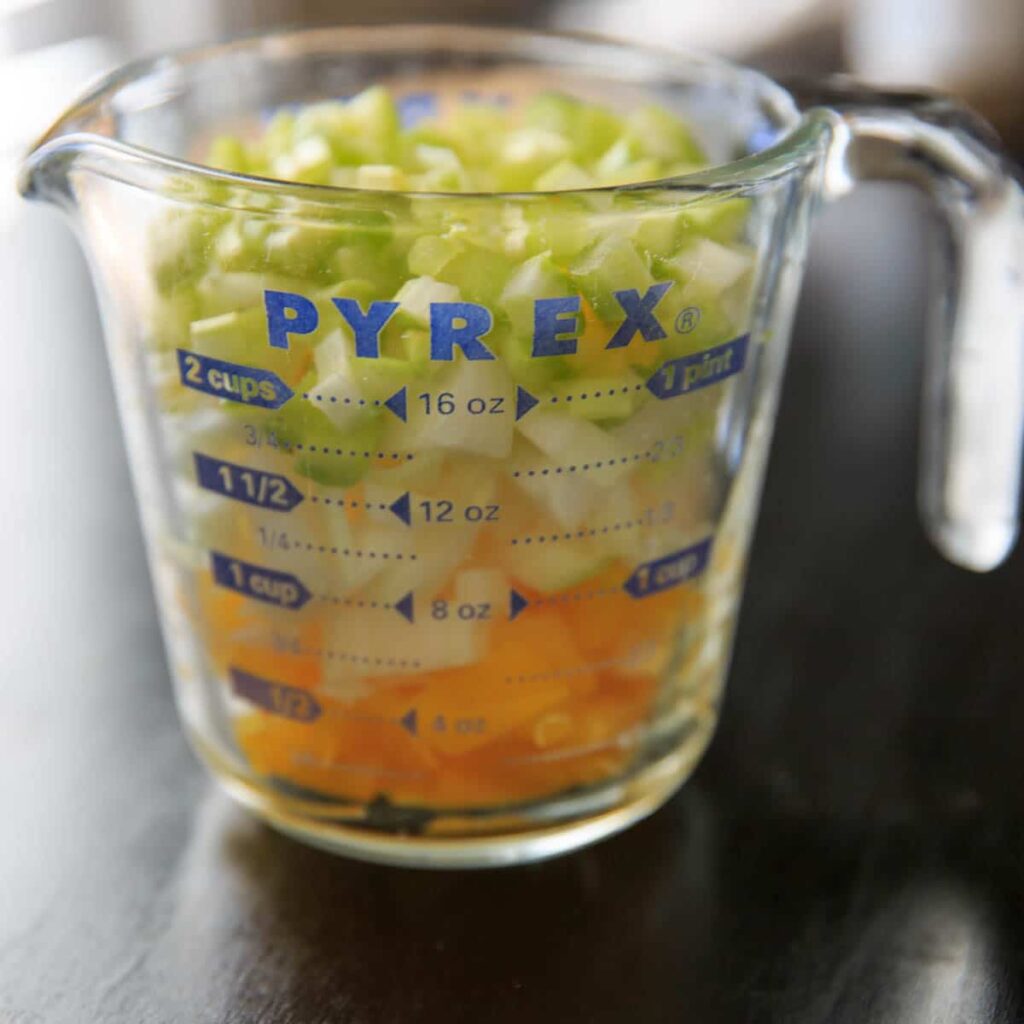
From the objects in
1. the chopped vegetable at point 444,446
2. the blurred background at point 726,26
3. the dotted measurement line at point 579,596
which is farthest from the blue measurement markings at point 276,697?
the blurred background at point 726,26

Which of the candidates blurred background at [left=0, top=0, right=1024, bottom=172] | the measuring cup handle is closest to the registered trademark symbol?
the measuring cup handle

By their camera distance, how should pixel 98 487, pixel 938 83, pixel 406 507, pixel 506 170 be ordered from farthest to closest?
pixel 938 83
pixel 98 487
pixel 506 170
pixel 406 507

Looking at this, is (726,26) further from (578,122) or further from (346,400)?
(346,400)

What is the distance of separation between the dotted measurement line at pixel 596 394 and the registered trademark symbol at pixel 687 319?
0.03m

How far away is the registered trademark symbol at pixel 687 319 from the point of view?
1.81 ft

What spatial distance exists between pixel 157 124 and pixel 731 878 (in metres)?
0.42

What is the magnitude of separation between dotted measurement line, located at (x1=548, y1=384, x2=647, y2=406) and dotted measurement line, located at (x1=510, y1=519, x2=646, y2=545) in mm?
56

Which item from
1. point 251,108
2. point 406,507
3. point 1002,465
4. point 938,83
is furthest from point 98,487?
point 938,83

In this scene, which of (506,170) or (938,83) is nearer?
(506,170)

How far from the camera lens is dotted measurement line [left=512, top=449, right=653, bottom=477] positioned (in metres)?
0.55

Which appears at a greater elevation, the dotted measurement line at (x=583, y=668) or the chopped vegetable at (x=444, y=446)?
the chopped vegetable at (x=444, y=446)

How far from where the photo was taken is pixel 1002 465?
27.4 inches

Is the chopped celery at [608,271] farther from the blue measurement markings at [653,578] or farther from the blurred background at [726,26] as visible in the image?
the blurred background at [726,26]

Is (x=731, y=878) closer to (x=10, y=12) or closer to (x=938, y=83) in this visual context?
(x=938, y=83)
